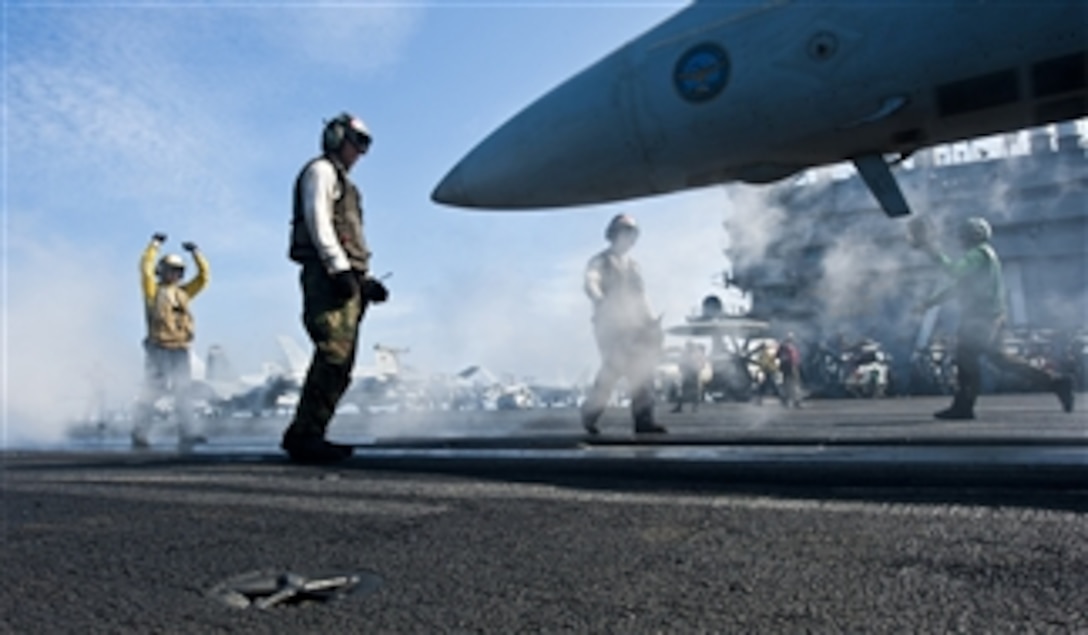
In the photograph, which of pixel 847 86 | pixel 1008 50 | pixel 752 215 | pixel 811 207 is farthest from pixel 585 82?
pixel 811 207

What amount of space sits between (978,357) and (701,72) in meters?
3.93

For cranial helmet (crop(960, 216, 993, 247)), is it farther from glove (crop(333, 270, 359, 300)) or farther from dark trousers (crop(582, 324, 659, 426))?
glove (crop(333, 270, 359, 300))

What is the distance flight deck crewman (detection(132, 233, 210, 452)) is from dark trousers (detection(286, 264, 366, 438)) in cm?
359

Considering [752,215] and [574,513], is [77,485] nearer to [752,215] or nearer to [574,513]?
[574,513]

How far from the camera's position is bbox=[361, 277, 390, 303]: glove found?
4414 millimetres

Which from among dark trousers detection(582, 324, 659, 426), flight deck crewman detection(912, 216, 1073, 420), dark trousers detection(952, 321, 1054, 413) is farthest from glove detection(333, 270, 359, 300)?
dark trousers detection(952, 321, 1054, 413)

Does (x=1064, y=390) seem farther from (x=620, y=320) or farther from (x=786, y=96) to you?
(x=786, y=96)

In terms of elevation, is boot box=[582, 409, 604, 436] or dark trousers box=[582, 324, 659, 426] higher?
dark trousers box=[582, 324, 659, 426]

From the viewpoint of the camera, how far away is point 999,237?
86.1 ft

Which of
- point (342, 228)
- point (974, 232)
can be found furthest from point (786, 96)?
point (974, 232)

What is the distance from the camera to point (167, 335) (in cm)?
725

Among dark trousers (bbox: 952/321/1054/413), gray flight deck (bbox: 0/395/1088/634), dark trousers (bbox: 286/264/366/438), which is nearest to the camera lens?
gray flight deck (bbox: 0/395/1088/634)

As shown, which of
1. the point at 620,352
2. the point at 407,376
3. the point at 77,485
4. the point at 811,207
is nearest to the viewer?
the point at 77,485

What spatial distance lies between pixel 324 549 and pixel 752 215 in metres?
14.5
